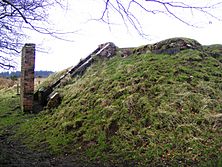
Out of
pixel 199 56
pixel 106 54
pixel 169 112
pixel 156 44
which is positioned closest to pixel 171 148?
pixel 169 112

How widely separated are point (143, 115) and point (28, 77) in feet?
19.5

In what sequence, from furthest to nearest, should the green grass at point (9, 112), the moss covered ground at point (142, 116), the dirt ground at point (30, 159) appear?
the green grass at point (9, 112)
the dirt ground at point (30, 159)
the moss covered ground at point (142, 116)

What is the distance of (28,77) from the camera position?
12719mm

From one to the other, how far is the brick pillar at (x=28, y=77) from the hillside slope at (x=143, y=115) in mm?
1070

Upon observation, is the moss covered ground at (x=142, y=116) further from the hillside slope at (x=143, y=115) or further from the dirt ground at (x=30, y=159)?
the dirt ground at (x=30, y=159)

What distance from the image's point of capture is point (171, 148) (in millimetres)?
6781

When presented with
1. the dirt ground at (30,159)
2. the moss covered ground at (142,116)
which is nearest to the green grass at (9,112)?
the moss covered ground at (142,116)

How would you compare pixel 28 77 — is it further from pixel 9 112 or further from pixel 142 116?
pixel 142 116

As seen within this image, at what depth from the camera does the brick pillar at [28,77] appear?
41.1ft

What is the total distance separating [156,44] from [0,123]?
5.83m

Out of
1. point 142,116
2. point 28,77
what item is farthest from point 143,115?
point 28,77

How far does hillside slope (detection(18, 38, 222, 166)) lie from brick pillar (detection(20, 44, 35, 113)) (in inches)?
42.1

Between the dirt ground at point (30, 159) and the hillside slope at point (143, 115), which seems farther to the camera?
the dirt ground at point (30, 159)

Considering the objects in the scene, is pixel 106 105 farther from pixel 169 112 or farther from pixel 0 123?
pixel 0 123
